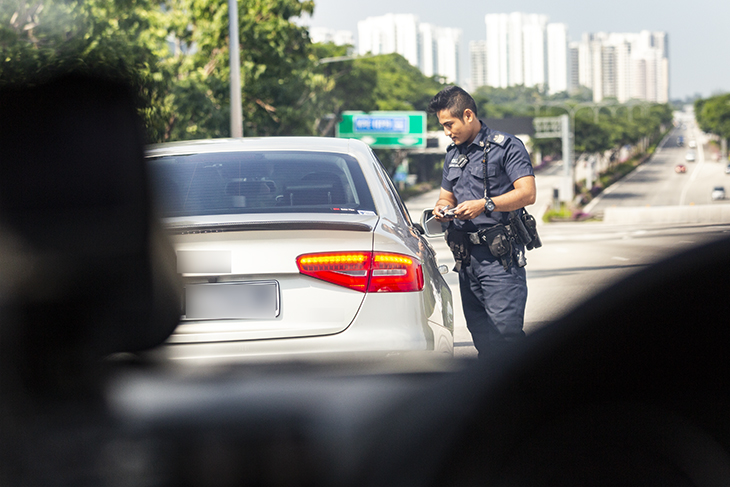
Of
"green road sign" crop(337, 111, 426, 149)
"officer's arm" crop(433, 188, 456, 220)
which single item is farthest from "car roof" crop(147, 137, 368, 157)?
"green road sign" crop(337, 111, 426, 149)

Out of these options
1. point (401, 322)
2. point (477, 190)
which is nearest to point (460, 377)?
point (401, 322)

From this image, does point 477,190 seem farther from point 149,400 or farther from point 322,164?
point 149,400

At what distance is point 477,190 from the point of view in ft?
14.0

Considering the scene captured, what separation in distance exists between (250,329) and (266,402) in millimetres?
1269

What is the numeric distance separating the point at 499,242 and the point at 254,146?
4.23ft

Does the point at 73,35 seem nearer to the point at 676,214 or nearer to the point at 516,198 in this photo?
the point at 516,198

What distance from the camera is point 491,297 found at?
412cm

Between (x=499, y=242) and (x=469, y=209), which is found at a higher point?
(x=469, y=209)

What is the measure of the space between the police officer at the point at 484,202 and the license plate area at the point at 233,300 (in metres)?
1.55

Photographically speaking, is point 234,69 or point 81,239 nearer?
point 81,239

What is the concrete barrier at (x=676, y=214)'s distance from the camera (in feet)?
112

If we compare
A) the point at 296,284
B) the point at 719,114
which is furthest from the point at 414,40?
the point at 296,284

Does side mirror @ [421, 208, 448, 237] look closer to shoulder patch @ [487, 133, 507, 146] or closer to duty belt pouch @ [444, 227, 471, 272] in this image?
duty belt pouch @ [444, 227, 471, 272]

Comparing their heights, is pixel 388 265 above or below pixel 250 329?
above
